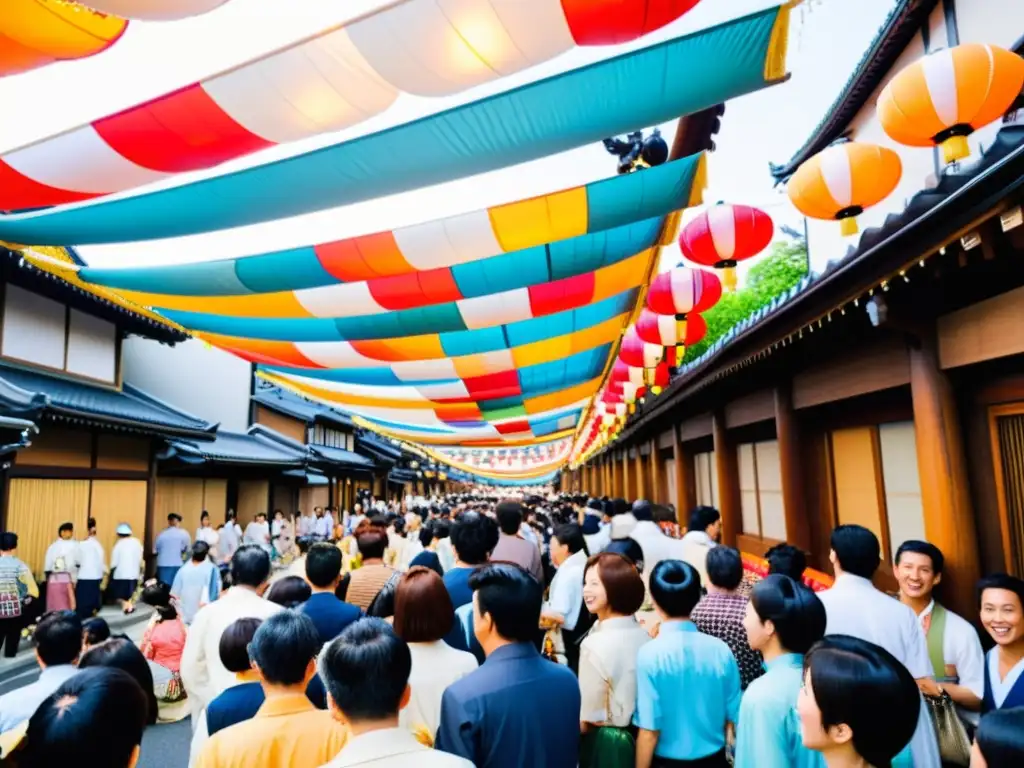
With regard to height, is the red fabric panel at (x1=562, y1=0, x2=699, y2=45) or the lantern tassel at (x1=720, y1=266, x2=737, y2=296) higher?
the red fabric panel at (x1=562, y1=0, x2=699, y2=45)

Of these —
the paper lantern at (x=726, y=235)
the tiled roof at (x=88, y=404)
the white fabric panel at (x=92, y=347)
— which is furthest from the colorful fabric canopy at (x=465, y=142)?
the white fabric panel at (x=92, y=347)

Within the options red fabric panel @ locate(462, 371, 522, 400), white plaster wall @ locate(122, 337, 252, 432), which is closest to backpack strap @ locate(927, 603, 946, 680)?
red fabric panel @ locate(462, 371, 522, 400)

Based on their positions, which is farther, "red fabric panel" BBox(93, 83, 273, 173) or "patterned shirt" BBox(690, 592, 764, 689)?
"red fabric panel" BBox(93, 83, 273, 173)

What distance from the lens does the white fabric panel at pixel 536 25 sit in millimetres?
3045

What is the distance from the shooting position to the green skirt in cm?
278

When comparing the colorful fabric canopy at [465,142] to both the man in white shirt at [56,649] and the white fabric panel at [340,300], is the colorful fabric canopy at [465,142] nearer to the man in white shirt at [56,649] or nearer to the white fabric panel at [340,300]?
the white fabric panel at [340,300]

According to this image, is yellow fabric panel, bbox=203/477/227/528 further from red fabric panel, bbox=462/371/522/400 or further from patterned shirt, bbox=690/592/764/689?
patterned shirt, bbox=690/592/764/689

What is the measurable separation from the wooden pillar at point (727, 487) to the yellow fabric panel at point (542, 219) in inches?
211

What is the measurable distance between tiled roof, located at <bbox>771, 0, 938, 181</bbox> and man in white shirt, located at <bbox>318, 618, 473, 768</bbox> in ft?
29.2

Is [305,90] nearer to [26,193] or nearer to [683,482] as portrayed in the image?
[26,193]

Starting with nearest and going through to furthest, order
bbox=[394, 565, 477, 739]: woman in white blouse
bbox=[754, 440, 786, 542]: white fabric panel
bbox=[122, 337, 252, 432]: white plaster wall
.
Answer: bbox=[394, 565, 477, 739]: woman in white blouse
bbox=[754, 440, 786, 542]: white fabric panel
bbox=[122, 337, 252, 432]: white plaster wall

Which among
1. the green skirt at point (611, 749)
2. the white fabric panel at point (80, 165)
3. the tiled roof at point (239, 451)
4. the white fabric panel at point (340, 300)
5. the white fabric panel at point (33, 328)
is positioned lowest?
the green skirt at point (611, 749)

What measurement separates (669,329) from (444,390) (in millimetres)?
5283

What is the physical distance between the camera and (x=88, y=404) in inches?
409
